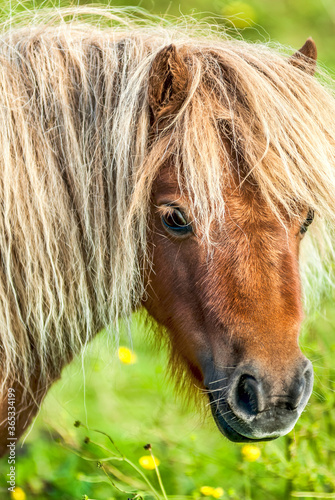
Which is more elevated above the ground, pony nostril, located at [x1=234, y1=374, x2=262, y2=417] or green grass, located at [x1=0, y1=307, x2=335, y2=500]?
pony nostril, located at [x1=234, y1=374, x2=262, y2=417]

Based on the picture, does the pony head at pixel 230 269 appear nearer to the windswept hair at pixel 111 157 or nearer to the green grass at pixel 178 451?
the windswept hair at pixel 111 157

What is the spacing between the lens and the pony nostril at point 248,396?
134 centimetres

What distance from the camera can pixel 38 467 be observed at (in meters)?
2.57

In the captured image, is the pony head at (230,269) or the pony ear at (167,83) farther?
the pony ear at (167,83)

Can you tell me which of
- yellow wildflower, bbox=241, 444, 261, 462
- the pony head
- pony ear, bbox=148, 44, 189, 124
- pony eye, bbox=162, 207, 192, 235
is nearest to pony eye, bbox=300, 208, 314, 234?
the pony head

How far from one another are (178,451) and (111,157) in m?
1.62

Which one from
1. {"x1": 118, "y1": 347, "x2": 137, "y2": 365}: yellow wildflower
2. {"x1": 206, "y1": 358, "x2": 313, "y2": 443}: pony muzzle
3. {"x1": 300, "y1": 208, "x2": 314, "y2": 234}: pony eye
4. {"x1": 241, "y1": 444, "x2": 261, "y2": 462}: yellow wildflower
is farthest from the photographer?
{"x1": 118, "y1": 347, "x2": 137, "y2": 365}: yellow wildflower

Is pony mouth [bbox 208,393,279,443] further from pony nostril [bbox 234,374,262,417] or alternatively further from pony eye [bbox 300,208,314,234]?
pony eye [bbox 300,208,314,234]

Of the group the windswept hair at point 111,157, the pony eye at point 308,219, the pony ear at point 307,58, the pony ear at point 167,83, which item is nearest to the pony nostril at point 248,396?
the windswept hair at point 111,157

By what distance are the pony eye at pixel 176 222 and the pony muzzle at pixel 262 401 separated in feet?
1.35

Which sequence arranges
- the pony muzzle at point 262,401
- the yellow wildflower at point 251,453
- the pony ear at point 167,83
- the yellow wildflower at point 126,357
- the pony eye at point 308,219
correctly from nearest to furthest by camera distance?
the pony muzzle at point 262,401 < the pony ear at point 167,83 < the pony eye at point 308,219 < the yellow wildflower at point 251,453 < the yellow wildflower at point 126,357

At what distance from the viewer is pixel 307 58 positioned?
175 centimetres

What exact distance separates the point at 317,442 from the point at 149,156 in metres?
1.42

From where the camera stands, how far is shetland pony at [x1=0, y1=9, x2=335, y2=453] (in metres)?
1.42
